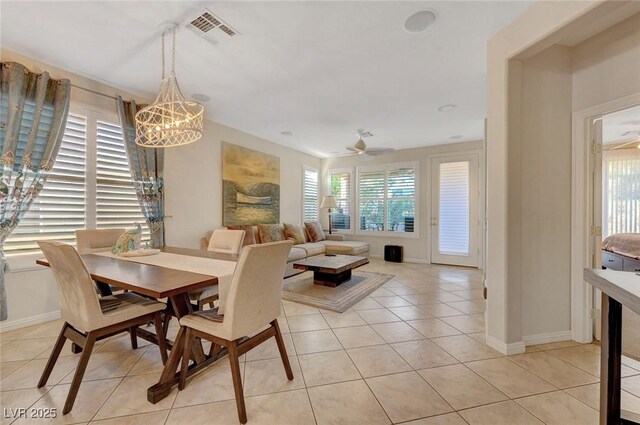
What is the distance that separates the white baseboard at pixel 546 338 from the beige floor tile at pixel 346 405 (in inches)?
61.3

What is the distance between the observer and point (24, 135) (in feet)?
8.41

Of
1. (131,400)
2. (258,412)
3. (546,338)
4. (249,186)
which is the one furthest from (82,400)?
(249,186)

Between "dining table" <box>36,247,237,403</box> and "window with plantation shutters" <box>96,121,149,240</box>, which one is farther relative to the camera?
"window with plantation shutters" <box>96,121,149,240</box>

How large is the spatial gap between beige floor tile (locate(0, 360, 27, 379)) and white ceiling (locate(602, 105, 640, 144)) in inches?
246

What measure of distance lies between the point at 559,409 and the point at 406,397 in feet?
2.82

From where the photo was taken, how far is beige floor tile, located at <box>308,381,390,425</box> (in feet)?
4.94

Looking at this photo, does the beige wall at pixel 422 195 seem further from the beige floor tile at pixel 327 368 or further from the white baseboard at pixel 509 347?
the beige floor tile at pixel 327 368

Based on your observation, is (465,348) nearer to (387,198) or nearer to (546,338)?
(546,338)

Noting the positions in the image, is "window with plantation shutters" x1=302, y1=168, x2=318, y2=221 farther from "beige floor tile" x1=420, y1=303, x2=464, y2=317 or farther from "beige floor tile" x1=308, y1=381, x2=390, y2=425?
"beige floor tile" x1=308, y1=381, x2=390, y2=425

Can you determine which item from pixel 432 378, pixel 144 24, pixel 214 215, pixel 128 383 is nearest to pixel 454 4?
pixel 144 24

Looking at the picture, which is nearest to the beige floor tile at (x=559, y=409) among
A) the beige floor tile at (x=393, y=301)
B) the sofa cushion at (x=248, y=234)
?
the beige floor tile at (x=393, y=301)

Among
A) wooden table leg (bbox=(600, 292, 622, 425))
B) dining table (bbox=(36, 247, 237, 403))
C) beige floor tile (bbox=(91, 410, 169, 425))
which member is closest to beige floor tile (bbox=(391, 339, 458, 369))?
wooden table leg (bbox=(600, 292, 622, 425))

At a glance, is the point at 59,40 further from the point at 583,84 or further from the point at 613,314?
the point at 583,84

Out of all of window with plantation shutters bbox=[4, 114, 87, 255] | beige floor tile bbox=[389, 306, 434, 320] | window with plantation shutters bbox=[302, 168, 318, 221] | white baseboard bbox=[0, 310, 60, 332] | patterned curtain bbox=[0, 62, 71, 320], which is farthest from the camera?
window with plantation shutters bbox=[302, 168, 318, 221]
